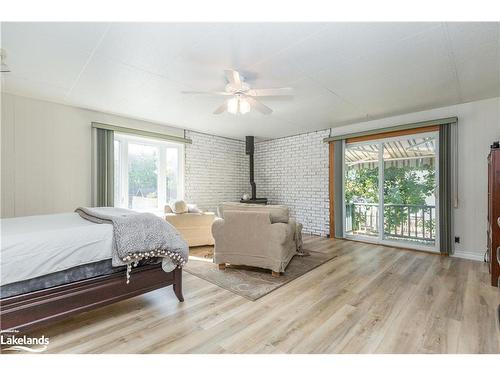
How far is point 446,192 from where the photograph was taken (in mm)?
3496

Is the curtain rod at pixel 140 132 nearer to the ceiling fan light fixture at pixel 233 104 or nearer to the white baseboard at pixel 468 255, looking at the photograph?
the ceiling fan light fixture at pixel 233 104

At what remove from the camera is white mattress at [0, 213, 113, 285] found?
4.52 ft

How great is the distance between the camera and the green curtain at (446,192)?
11.4 ft

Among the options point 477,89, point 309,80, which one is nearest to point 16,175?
point 309,80

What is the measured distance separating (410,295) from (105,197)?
14.0 ft

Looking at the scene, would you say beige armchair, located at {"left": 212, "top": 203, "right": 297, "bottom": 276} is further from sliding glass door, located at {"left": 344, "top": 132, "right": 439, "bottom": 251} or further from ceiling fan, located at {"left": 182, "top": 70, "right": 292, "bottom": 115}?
sliding glass door, located at {"left": 344, "top": 132, "right": 439, "bottom": 251}

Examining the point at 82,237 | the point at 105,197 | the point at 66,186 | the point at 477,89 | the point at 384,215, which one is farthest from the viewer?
the point at 384,215

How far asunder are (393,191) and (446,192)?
0.79 meters

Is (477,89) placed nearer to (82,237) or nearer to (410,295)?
(410,295)

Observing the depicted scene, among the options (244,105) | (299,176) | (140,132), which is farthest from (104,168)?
(299,176)

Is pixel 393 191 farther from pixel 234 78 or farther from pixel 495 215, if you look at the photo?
pixel 234 78

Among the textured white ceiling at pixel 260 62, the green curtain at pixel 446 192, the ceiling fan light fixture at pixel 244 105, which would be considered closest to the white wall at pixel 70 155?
the green curtain at pixel 446 192

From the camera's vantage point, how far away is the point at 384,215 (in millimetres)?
4258

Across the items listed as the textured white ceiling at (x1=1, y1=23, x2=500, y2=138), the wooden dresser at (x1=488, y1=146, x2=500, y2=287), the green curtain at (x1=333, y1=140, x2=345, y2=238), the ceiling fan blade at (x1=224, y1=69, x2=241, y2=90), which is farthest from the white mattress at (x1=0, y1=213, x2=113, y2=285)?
the green curtain at (x1=333, y1=140, x2=345, y2=238)
